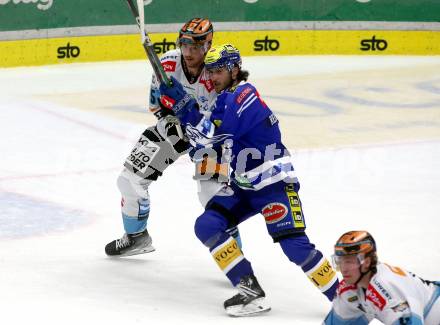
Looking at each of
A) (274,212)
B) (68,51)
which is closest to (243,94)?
(274,212)

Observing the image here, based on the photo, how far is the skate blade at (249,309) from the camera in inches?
229

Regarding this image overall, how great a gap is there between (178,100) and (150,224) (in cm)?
189

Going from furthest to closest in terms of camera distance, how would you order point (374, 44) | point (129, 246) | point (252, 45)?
point (374, 44) < point (252, 45) < point (129, 246)

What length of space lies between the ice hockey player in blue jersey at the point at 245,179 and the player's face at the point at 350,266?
1109 mm

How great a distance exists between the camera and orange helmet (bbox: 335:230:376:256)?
15.1ft

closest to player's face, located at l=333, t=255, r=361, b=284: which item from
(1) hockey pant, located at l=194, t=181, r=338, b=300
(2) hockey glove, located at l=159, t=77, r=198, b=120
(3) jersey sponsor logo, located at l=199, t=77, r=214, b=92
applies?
(1) hockey pant, located at l=194, t=181, r=338, b=300

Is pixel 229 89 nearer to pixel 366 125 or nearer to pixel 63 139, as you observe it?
pixel 63 139

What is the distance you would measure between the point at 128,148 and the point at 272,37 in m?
4.96

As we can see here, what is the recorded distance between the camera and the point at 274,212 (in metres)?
5.86

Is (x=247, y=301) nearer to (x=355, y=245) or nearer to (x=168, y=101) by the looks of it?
(x=168, y=101)

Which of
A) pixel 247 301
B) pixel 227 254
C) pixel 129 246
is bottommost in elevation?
pixel 129 246

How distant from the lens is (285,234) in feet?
19.1

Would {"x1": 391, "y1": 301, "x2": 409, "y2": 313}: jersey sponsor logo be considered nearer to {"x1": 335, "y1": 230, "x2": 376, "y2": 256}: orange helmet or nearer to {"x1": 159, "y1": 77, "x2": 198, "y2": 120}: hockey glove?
{"x1": 335, "y1": 230, "x2": 376, "y2": 256}: orange helmet

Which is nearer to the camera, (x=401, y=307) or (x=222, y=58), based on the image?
(x=401, y=307)
